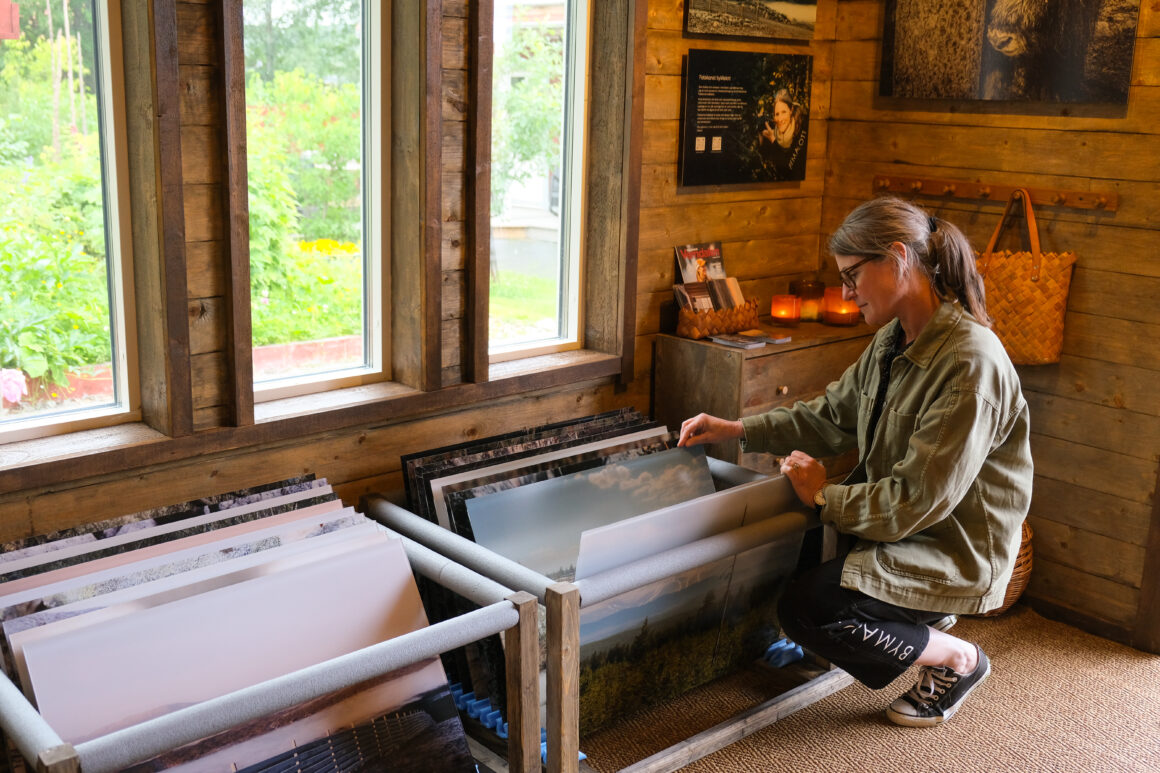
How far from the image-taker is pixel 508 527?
2443mm

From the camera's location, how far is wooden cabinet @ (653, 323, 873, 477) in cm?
290

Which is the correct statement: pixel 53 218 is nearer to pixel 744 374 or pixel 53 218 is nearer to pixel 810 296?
pixel 744 374

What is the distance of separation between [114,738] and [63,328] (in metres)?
0.93

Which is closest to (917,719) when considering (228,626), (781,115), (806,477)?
(806,477)

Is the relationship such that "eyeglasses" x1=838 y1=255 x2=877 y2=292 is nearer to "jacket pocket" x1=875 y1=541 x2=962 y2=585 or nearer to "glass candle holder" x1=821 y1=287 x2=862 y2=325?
"jacket pocket" x1=875 y1=541 x2=962 y2=585

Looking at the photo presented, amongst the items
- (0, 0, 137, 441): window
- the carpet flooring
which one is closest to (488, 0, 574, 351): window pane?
(0, 0, 137, 441): window

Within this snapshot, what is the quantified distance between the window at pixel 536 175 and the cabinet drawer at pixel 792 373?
0.48m

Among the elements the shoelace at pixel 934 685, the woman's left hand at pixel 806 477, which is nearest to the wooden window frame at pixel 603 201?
the woman's left hand at pixel 806 477

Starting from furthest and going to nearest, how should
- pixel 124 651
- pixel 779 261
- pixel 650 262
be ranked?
pixel 779 261
pixel 650 262
pixel 124 651

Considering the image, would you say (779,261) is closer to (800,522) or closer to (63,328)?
(800,522)

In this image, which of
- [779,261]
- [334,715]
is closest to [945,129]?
[779,261]

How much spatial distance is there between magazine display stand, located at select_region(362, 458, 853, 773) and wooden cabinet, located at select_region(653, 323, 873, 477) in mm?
194

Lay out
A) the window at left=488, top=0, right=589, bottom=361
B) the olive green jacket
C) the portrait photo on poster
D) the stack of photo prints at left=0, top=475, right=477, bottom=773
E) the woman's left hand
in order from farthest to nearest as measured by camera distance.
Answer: the portrait photo on poster → the window at left=488, top=0, right=589, bottom=361 → the woman's left hand → the olive green jacket → the stack of photo prints at left=0, top=475, right=477, bottom=773

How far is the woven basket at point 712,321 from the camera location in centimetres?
302
